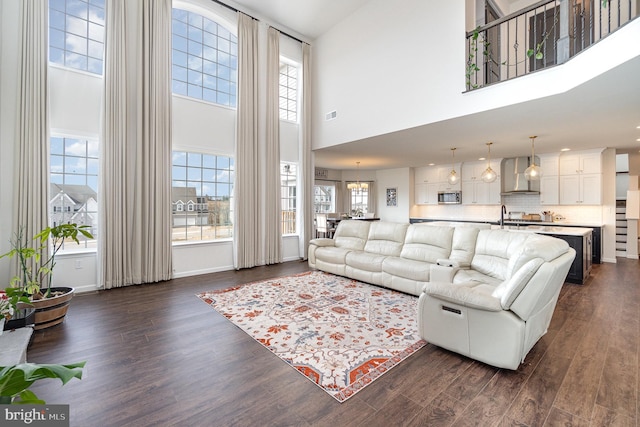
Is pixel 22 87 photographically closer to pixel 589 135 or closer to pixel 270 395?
pixel 270 395

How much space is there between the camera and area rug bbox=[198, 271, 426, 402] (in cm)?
236

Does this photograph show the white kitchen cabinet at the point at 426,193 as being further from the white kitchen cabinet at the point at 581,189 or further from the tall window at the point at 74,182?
the tall window at the point at 74,182

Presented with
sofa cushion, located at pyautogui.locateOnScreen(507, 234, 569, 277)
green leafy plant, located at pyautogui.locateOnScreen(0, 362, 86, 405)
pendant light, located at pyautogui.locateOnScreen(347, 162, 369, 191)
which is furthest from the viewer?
pendant light, located at pyautogui.locateOnScreen(347, 162, 369, 191)

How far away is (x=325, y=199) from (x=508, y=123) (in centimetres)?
758

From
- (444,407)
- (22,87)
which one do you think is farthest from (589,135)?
(22,87)

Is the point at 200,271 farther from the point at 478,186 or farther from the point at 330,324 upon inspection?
the point at 478,186

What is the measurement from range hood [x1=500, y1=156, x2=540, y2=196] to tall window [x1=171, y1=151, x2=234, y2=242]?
23.6 ft

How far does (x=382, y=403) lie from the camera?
6.41ft

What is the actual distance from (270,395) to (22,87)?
4993 mm

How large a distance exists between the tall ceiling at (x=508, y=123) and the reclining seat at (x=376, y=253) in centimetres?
186

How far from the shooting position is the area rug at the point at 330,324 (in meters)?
2.36

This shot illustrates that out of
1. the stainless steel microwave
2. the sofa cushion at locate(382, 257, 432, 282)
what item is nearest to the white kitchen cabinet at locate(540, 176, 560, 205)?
the stainless steel microwave

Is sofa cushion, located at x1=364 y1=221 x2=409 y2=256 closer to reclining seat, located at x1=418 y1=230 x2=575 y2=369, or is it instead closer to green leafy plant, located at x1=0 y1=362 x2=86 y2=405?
reclining seat, located at x1=418 y1=230 x2=575 y2=369

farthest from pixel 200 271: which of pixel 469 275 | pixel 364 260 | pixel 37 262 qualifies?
pixel 469 275
